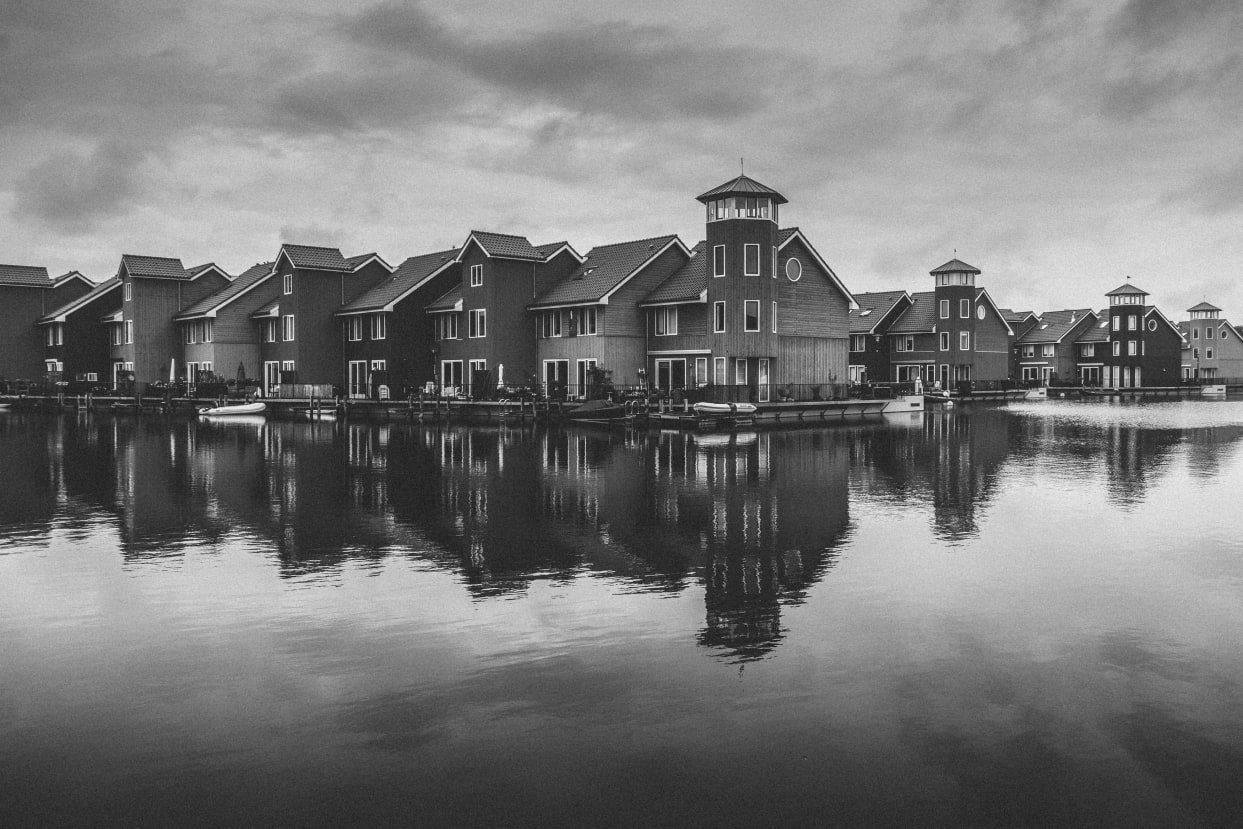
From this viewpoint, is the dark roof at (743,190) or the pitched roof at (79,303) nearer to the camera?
the dark roof at (743,190)

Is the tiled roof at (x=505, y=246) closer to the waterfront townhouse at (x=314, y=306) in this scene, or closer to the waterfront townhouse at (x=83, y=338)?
the waterfront townhouse at (x=314, y=306)

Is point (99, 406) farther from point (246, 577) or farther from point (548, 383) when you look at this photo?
point (246, 577)

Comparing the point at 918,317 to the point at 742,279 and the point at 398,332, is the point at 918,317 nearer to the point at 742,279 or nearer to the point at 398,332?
the point at 742,279

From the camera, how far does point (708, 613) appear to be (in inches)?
518

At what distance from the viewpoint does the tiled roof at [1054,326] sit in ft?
401

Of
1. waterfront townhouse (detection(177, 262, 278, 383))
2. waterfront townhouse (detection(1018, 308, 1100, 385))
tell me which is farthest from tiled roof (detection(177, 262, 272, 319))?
waterfront townhouse (detection(1018, 308, 1100, 385))

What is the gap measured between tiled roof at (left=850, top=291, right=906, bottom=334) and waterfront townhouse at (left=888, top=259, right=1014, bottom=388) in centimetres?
177

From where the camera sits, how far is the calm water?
7918 mm

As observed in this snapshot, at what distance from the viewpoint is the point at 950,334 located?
95500mm

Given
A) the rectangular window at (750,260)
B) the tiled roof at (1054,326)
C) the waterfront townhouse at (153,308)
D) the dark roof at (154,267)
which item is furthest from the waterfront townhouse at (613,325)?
the tiled roof at (1054,326)

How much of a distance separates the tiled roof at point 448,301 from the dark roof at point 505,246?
4.65 m

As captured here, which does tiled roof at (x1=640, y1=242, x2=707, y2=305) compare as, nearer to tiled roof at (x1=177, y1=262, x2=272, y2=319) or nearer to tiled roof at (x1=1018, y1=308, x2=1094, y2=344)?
tiled roof at (x1=177, y1=262, x2=272, y2=319)

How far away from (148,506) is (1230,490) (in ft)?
85.4

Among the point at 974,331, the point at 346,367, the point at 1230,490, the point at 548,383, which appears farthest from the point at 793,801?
the point at 974,331
